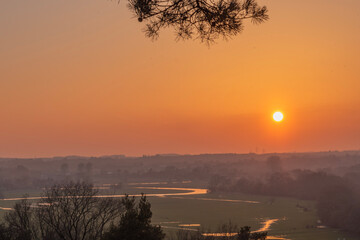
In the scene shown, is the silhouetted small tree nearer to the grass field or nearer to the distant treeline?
the grass field

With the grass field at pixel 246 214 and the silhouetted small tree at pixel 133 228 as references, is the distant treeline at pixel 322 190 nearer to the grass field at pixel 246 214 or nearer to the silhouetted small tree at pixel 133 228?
the grass field at pixel 246 214

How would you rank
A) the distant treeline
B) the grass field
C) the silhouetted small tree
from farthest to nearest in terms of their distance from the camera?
the distant treeline → the grass field → the silhouetted small tree

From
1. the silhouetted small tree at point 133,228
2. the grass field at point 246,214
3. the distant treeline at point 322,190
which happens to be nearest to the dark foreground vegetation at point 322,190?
the distant treeline at point 322,190

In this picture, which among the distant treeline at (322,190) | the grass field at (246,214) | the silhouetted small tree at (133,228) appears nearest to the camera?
the silhouetted small tree at (133,228)

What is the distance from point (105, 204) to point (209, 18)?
67.8 feet

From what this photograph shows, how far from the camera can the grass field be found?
67188mm

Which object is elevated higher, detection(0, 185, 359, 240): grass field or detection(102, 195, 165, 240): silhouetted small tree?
detection(0, 185, 359, 240): grass field

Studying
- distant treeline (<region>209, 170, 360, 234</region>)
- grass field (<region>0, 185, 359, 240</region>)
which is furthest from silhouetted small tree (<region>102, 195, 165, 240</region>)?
distant treeline (<region>209, 170, 360, 234</region>)

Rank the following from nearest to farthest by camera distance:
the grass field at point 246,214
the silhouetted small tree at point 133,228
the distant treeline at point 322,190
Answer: the silhouetted small tree at point 133,228 < the grass field at point 246,214 < the distant treeline at point 322,190

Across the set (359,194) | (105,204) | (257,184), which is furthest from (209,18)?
(257,184)

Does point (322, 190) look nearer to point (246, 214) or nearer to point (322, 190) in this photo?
point (322, 190)

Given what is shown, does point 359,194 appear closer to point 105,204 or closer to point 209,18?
point 105,204

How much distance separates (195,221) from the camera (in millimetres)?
77688

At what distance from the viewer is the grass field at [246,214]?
67188 mm
